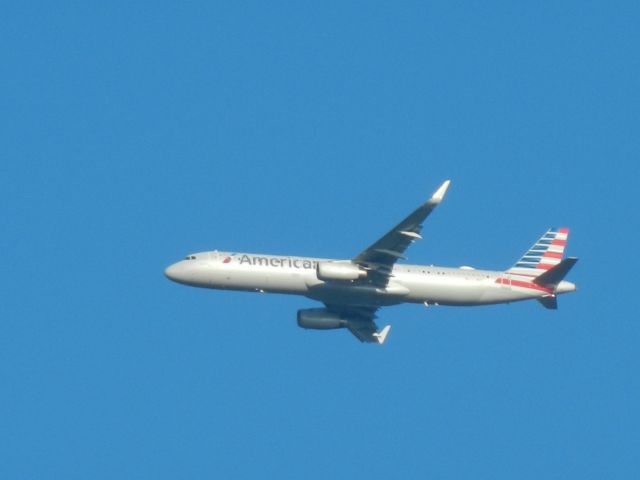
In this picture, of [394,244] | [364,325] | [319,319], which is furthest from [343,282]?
[364,325]

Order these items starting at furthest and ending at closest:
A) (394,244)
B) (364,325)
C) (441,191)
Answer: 1. (364,325)
2. (394,244)
3. (441,191)

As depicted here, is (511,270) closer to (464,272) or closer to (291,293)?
(464,272)

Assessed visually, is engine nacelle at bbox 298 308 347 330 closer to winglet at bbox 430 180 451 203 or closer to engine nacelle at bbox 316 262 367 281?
engine nacelle at bbox 316 262 367 281

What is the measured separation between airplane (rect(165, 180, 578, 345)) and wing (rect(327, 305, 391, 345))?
2.57 metres

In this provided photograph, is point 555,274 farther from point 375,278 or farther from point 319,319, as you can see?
point 319,319

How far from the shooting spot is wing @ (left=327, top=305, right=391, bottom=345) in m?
109

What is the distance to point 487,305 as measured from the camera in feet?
343

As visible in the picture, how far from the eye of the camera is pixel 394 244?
99000 mm

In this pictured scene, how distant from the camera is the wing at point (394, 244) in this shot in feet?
310

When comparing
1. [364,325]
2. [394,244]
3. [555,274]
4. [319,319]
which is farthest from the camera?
[364,325]

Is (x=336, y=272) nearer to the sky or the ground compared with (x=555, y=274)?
nearer to the sky

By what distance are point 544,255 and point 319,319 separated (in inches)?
759

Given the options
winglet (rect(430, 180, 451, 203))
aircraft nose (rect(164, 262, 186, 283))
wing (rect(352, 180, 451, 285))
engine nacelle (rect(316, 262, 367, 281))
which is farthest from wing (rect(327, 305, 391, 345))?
winglet (rect(430, 180, 451, 203))

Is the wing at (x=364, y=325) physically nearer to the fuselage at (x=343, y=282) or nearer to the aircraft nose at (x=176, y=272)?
the fuselage at (x=343, y=282)
